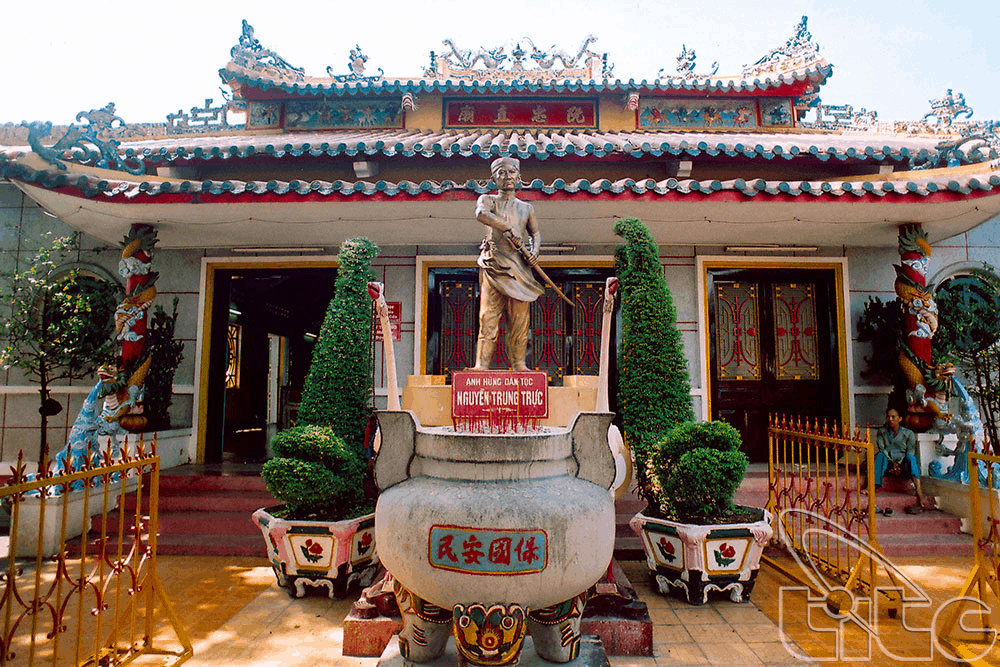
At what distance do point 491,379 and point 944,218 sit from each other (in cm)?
648

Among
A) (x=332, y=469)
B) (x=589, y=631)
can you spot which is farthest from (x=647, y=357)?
(x=332, y=469)

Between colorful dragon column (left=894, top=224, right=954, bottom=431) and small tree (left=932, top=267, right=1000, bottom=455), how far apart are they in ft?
1.35

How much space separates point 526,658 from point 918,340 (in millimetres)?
6563

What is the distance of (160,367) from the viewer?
700 cm

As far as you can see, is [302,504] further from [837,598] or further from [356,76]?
[356,76]

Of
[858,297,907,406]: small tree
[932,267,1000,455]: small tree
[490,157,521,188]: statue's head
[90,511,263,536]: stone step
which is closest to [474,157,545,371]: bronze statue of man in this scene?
[490,157,521,188]: statue's head

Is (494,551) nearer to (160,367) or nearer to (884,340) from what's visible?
(160,367)

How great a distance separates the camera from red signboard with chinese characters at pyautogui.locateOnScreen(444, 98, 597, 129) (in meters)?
10.5

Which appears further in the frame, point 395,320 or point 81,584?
point 395,320

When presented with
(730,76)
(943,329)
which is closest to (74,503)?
(943,329)

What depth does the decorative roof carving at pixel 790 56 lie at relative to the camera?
10.1 metres

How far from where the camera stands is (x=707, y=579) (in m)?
4.30

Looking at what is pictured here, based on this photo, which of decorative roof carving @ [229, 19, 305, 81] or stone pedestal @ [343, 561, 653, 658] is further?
decorative roof carving @ [229, 19, 305, 81]

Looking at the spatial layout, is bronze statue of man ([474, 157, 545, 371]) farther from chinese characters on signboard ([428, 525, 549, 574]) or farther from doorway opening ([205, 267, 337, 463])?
doorway opening ([205, 267, 337, 463])
